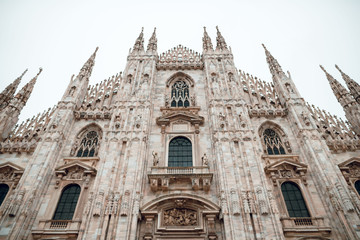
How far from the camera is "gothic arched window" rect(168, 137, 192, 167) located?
1451cm

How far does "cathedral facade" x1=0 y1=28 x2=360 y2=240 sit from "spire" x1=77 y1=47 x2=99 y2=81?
0.16m

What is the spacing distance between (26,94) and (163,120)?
11.3 metres

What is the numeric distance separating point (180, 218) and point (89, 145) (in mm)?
7669

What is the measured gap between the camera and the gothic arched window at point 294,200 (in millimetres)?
12474

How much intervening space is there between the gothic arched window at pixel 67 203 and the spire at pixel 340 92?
61.7 ft

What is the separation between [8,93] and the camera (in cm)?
1842

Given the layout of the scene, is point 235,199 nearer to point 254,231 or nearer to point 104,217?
point 254,231

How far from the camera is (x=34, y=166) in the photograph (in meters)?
13.2

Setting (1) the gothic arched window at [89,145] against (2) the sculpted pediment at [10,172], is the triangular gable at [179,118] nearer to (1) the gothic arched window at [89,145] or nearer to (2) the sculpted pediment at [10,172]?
(1) the gothic arched window at [89,145]

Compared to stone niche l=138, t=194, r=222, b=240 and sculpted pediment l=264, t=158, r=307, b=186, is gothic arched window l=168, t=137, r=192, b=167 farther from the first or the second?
sculpted pediment l=264, t=158, r=307, b=186

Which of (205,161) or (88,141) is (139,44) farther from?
(205,161)

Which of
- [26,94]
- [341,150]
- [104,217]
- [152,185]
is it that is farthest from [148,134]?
[341,150]

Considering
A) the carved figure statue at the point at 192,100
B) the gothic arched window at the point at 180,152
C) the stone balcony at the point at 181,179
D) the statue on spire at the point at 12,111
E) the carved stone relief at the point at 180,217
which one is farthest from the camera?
the carved figure statue at the point at 192,100

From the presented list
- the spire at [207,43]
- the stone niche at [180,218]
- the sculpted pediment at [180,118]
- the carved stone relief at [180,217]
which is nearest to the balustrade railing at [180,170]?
the stone niche at [180,218]
